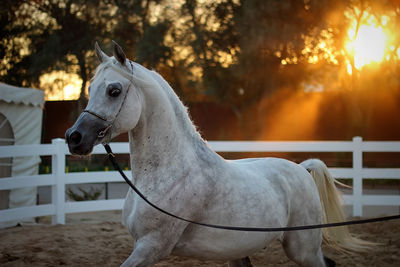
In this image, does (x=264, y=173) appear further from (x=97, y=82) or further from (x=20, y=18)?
(x=20, y=18)

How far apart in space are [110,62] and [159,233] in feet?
3.64

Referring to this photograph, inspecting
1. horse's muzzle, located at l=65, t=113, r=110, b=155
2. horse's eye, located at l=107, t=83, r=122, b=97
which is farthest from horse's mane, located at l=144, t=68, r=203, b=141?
horse's muzzle, located at l=65, t=113, r=110, b=155

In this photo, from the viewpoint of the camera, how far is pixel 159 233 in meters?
2.64

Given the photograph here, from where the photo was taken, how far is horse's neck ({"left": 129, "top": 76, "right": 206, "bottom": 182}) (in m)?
2.77

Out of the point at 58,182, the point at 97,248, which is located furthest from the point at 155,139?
the point at 58,182

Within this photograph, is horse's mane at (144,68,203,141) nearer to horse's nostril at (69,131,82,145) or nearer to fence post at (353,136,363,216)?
horse's nostril at (69,131,82,145)

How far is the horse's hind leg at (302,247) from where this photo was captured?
328cm

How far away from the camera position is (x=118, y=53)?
266 centimetres

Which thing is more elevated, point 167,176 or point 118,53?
point 118,53

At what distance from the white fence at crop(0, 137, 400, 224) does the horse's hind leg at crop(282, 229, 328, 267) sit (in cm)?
417

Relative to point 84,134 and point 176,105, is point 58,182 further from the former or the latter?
point 84,134

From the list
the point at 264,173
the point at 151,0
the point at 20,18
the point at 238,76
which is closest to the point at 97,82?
the point at 264,173

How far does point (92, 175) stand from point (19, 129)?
1.77 meters

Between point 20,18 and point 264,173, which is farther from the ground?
point 20,18
